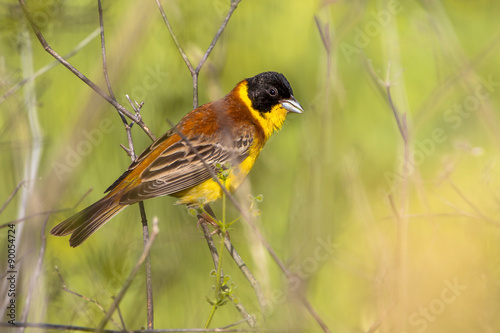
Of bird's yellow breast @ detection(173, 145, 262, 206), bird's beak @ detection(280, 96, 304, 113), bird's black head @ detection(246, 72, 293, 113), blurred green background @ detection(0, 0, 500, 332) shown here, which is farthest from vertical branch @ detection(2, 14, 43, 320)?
bird's beak @ detection(280, 96, 304, 113)

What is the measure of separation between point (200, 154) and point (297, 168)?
167cm

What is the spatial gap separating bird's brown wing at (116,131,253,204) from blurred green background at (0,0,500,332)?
0.75 feet

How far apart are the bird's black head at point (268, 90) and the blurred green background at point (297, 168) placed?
0.37m

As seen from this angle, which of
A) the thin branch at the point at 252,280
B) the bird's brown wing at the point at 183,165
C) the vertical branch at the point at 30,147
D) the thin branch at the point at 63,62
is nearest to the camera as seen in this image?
the thin branch at the point at 252,280

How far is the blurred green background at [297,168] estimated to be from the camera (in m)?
2.40

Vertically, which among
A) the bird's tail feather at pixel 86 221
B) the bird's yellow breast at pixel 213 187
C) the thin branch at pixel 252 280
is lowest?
the thin branch at pixel 252 280

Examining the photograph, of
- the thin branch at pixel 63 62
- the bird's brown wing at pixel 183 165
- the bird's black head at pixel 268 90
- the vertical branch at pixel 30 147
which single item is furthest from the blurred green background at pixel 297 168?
the bird's black head at pixel 268 90

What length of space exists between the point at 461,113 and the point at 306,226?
3.54 meters

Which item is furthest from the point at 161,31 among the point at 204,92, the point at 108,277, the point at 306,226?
the point at 306,226

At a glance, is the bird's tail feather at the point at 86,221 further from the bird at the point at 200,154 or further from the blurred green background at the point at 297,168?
the blurred green background at the point at 297,168

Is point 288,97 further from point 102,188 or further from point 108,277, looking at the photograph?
point 108,277

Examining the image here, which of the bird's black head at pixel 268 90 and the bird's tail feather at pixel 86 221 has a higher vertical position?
the bird's black head at pixel 268 90

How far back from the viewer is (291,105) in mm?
4492

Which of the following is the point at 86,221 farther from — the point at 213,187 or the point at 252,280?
the point at 252,280
